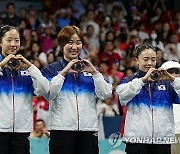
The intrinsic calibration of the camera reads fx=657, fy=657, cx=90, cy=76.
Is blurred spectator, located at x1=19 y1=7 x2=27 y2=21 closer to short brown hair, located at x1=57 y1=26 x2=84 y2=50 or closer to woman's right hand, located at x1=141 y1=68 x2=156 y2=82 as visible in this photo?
short brown hair, located at x1=57 y1=26 x2=84 y2=50

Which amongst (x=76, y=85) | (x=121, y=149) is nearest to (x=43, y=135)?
(x=121, y=149)

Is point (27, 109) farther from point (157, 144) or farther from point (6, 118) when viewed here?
point (157, 144)

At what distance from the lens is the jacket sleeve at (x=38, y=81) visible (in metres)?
6.79

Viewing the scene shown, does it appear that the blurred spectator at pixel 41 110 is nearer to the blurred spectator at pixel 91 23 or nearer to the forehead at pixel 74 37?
the blurred spectator at pixel 91 23

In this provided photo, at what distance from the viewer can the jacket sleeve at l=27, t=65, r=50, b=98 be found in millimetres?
6789

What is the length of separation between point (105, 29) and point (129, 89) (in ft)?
29.8

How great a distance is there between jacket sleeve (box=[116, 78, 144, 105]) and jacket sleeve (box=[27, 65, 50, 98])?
0.82 meters

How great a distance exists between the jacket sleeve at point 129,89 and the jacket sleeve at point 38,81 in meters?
0.82

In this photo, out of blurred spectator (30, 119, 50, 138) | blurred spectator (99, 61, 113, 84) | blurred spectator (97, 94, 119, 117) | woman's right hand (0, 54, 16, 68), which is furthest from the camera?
blurred spectator (99, 61, 113, 84)

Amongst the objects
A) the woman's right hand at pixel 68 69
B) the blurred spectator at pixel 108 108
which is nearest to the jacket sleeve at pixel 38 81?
the woman's right hand at pixel 68 69

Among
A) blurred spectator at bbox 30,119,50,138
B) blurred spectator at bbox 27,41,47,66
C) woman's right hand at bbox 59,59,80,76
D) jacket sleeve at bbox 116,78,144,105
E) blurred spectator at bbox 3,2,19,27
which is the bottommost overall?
blurred spectator at bbox 30,119,50,138

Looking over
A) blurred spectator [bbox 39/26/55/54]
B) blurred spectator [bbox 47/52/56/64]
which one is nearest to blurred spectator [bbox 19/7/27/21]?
blurred spectator [bbox 39/26/55/54]

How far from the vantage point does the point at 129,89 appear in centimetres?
699

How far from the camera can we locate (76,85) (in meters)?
7.00
